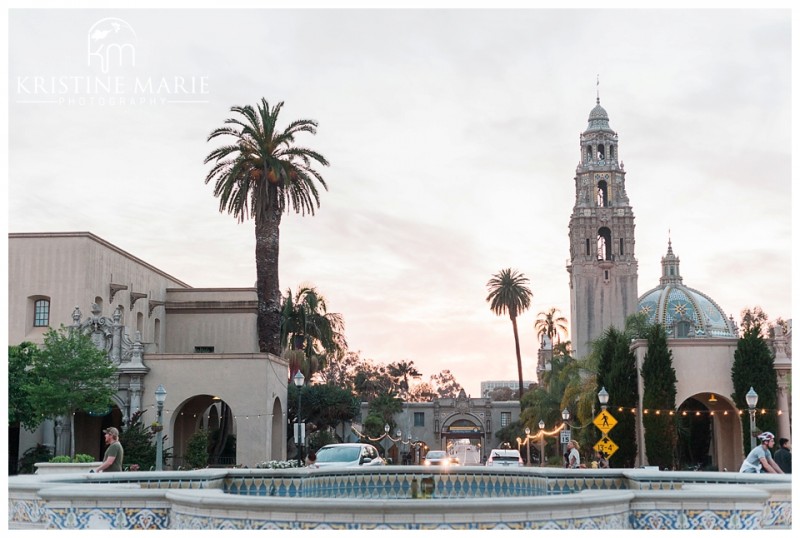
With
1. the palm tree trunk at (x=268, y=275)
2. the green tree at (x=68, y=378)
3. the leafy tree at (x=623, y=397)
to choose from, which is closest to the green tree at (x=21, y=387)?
the green tree at (x=68, y=378)

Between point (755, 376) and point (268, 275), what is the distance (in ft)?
67.8

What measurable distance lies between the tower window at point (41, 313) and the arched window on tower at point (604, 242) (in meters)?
73.0

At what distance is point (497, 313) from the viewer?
9612 centimetres

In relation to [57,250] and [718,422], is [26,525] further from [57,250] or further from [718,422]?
[718,422]

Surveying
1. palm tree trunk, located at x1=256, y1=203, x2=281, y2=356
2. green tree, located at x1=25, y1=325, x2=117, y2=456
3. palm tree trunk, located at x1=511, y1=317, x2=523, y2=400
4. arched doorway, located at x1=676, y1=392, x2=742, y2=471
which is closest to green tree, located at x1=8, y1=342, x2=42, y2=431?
green tree, located at x1=25, y1=325, x2=117, y2=456

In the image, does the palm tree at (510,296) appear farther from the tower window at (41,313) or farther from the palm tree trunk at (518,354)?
the tower window at (41,313)

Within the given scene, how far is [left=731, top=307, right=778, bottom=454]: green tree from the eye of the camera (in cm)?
4162

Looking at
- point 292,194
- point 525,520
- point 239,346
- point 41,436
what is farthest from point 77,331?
point 525,520

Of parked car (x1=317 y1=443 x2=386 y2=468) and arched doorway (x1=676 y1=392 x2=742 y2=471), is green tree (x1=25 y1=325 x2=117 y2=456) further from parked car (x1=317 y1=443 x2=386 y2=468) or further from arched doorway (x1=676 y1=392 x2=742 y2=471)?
arched doorway (x1=676 y1=392 x2=742 y2=471)

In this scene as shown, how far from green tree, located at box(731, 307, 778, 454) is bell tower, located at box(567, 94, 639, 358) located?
63.9 metres

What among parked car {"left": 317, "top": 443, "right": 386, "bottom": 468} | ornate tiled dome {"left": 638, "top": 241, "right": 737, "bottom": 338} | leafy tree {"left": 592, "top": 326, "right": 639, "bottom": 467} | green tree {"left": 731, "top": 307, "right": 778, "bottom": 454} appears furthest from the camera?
ornate tiled dome {"left": 638, "top": 241, "right": 737, "bottom": 338}

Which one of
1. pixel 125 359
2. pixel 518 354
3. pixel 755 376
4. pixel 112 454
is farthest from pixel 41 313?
pixel 518 354

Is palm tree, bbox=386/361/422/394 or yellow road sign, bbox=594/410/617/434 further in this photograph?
palm tree, bbox=386/361/422/394

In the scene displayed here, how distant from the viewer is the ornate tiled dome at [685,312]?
106 m
